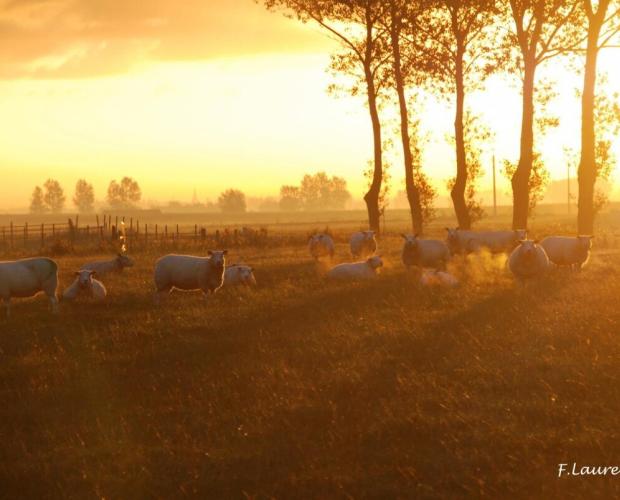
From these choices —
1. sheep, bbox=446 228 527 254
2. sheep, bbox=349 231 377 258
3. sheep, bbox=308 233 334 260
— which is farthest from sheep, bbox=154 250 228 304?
sheep, bbox=446 228 527 254

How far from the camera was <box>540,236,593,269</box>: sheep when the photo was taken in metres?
26.1

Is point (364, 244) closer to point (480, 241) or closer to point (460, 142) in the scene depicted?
point (480, 241)

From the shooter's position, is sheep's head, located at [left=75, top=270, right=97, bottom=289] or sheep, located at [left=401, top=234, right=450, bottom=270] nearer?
sheep's head, located at [left=75, top=270, right=97, bottom=289]

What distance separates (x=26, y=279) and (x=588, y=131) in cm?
2021

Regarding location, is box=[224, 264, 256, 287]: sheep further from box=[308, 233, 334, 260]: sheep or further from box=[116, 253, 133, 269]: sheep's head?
box=[308, 233, 334, 260]: sheep

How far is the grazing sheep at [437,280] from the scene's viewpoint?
22772 millimetres

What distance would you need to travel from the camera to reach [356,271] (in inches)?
979

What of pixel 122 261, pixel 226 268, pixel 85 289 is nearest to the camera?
pixel 85 289

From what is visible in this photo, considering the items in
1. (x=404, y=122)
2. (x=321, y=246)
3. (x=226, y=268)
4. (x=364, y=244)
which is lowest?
(x=226, y=268)

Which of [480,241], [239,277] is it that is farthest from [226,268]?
[480,241]

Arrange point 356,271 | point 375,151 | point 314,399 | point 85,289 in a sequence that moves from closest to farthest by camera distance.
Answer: point 314,399, point 85,289, point 356,271, point 375,151

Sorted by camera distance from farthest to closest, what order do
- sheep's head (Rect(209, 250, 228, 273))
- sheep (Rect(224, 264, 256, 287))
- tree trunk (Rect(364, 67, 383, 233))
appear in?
tree trunk (Rect(364, 67, 383, 233))
sheep (Rect(224, 264, 256, 287))
sheep's head (Rect(209, 250, 228, 273))

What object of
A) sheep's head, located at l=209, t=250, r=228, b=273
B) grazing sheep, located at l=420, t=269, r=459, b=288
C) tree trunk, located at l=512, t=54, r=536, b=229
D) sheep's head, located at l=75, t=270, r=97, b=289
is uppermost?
tree trunk, located at l=512, t=54, r=536, b=229

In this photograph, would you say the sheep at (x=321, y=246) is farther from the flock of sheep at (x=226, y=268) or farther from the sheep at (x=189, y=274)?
the sheep at (x=189, y=274)
